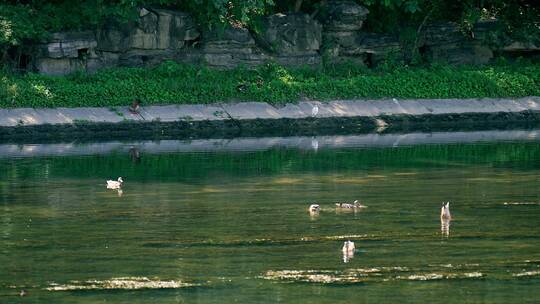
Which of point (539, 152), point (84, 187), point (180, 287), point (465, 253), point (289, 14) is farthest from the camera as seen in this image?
point (289, 14)

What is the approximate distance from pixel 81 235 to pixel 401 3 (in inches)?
989

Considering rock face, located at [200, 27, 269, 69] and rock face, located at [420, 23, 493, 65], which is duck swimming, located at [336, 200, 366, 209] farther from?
rock face, located at [420, 23, 493, 65]

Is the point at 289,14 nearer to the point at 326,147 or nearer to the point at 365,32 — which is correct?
the point at 365,32

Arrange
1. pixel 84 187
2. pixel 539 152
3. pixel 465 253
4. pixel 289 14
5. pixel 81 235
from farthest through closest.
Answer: pixel 289 14
pixel 539 152
pixel 84 187
pixel 81 235
pixel 465 253

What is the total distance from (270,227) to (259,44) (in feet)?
74.4

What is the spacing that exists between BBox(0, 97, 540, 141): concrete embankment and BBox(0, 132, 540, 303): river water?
5317mm

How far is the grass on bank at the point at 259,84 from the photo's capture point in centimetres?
3781

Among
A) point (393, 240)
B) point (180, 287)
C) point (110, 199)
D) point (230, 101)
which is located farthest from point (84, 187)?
point (230, 101)

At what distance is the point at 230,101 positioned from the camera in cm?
3916

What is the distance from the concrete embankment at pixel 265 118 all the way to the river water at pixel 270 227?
532cm

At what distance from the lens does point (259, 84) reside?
131 ft

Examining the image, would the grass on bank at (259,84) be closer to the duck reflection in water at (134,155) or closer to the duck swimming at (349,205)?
the duck reflection in water at (134,155)

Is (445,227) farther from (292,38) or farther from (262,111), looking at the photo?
(292,38)

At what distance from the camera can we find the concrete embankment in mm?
36562
